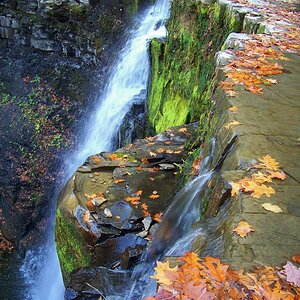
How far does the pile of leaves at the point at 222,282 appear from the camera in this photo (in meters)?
1.72

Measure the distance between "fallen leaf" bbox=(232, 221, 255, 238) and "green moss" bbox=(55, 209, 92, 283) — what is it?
3522 millimetres

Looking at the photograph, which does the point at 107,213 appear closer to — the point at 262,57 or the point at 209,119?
the point at 209,119

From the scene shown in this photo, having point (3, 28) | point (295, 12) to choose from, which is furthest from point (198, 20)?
point (3, 28)

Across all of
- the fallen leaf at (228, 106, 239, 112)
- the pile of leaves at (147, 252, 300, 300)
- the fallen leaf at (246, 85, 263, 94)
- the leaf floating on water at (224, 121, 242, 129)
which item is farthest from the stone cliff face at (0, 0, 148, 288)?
the pile of leaves at (147, 252, 300, 300)

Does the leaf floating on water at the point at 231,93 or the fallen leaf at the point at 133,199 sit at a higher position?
the leaf floating on water at the point at 231,93

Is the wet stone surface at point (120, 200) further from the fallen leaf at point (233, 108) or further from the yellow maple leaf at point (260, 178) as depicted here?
the yellow maple leaf at point (260, 178)

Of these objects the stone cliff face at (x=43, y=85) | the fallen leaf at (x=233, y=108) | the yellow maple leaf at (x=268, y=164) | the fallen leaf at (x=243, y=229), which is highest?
the fallen leaf at (x=233, y=108)

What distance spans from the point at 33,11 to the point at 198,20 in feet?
31.9

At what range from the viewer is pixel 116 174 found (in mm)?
6203

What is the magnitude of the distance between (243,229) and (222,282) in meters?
0.44

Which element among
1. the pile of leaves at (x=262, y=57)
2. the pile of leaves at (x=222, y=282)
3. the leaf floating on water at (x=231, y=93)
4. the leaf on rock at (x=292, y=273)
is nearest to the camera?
the pile of leaves at (x=222, y=282)

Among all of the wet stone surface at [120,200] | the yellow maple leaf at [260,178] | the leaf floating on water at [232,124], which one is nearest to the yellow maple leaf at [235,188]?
the yellow maple leaf at [260,178]

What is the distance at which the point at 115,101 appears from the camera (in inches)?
474

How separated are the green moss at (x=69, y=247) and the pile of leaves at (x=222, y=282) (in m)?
3.66
